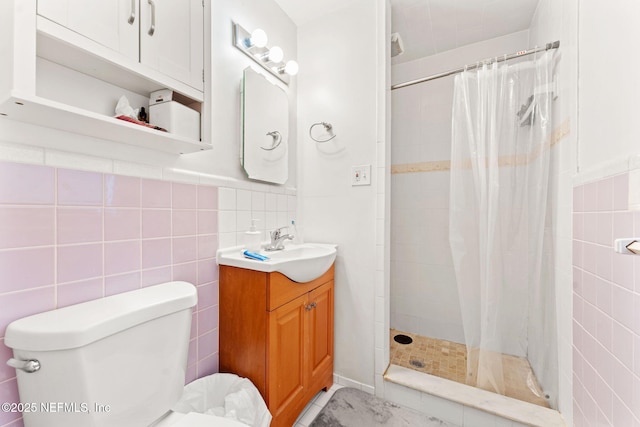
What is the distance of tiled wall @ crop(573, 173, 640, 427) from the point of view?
669mm

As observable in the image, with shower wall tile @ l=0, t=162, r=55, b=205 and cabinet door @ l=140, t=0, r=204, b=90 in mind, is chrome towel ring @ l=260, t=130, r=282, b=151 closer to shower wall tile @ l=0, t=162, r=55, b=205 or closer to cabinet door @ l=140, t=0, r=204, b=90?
cabinet door @ l=140, t=0, r=204, b=90

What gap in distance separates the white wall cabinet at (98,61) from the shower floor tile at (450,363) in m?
1.83

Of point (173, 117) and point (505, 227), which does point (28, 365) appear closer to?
point (173, 117)

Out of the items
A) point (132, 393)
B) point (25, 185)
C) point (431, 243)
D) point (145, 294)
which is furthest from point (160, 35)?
point (431, 243)

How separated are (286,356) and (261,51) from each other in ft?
5.36

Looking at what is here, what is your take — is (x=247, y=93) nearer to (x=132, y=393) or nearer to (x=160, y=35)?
(x=160, y=35)

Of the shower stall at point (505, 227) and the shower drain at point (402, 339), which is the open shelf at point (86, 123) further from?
the shower drain at point (402, 339)

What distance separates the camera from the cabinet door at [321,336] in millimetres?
1295

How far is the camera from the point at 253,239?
1.31m

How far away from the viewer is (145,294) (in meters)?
0.82

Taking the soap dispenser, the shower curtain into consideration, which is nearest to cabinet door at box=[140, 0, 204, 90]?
the soap dispenser

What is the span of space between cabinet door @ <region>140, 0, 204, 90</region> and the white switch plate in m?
0.92

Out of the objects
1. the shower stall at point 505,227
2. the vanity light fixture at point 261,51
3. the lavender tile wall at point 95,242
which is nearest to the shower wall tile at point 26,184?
the lavender tile wall at point 95,242

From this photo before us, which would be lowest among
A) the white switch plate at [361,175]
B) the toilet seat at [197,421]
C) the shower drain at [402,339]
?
the shower drain at [402,339]
